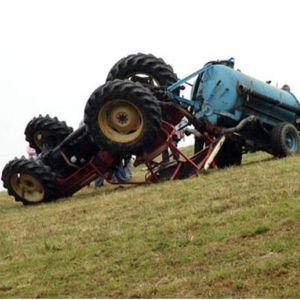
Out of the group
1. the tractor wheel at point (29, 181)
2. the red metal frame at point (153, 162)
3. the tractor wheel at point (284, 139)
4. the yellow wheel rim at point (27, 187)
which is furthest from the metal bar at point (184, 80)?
the yellow wheel rim at point (27, 187)

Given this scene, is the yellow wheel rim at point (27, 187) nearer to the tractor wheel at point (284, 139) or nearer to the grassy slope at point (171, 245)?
the grassy slope at point (171, 245)

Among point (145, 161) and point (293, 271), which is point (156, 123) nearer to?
point (145, 161)

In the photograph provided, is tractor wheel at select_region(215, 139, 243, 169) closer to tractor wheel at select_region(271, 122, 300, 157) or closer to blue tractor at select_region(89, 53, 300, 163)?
blue tractor at select_region(89, 53, 300, 163)

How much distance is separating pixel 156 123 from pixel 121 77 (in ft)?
7.39

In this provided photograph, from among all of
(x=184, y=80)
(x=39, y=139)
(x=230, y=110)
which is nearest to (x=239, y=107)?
(x=230, y=110)

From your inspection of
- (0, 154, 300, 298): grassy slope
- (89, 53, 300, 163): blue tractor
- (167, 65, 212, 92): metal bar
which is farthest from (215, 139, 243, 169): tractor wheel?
(0, 154, 300, 298): grassy slope

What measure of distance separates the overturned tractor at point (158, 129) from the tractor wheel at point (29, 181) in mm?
19

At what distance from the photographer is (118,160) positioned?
14.2 metres

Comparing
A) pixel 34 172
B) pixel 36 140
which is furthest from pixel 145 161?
pixel 36 140

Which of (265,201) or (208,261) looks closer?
(208,261)

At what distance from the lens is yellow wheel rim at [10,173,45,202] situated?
46.6 ft

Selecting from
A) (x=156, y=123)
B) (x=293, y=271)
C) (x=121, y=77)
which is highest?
(x=121, y=77)

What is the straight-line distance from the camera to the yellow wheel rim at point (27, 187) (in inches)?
559

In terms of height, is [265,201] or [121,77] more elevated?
[121,77]
